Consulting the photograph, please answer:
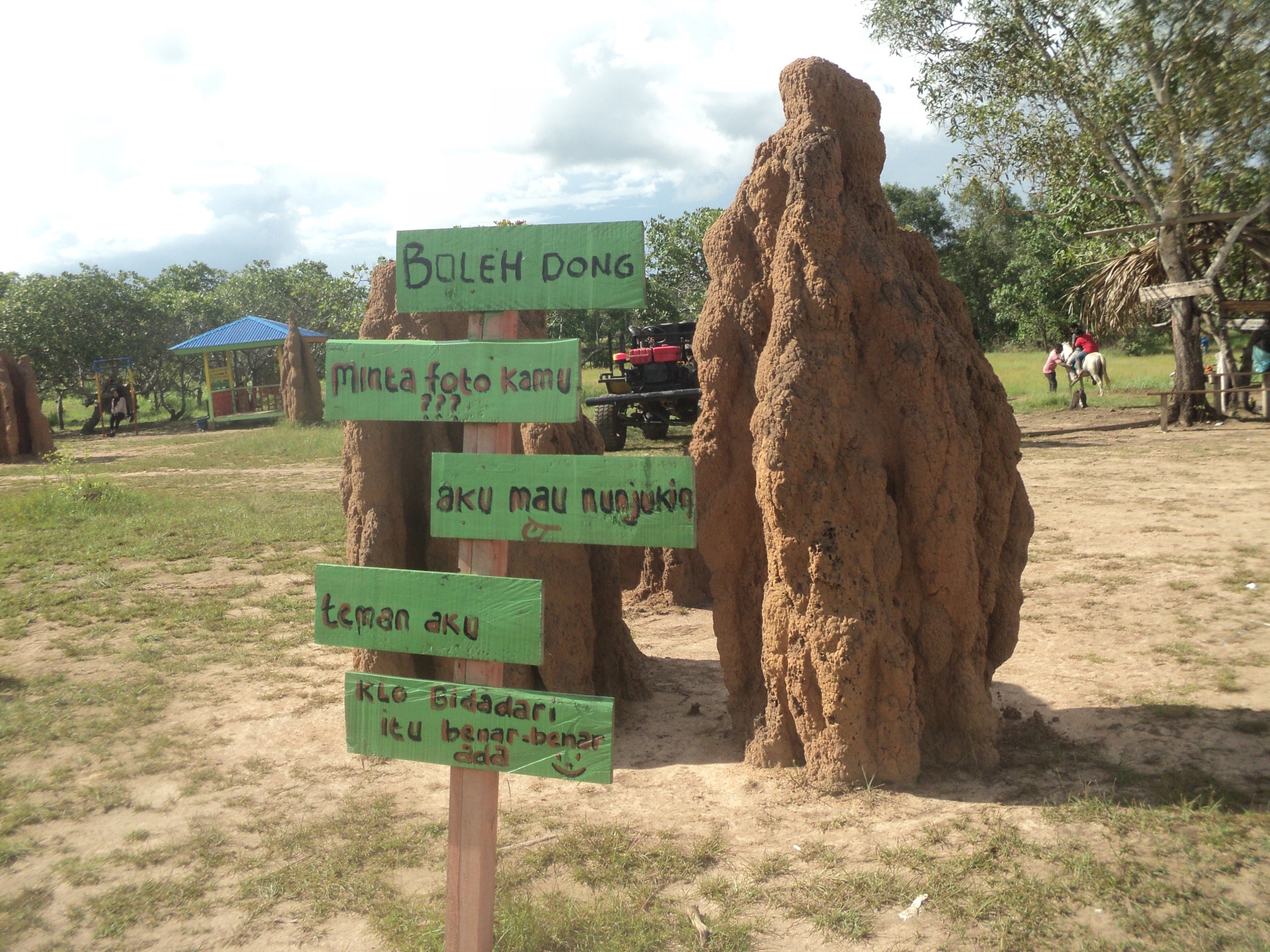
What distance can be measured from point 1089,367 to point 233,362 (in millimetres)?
25617

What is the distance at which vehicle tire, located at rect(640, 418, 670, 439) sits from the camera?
58.5 feet

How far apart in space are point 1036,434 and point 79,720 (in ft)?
51.0

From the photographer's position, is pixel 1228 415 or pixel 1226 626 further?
pixel 1228 415

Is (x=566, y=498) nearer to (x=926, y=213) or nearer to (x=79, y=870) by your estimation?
(x=79, y=870)

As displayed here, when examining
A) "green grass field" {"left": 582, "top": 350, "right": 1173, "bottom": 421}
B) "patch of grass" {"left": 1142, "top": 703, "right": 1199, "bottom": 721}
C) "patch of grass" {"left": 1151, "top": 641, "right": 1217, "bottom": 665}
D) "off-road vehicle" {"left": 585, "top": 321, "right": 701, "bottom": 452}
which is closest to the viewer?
"patch of grass" {"left": 1142, "top": 703, "right": 1199, "bottom": 721}

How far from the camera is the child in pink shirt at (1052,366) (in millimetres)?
21828

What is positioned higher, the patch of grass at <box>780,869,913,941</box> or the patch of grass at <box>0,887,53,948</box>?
the patch of grass at <box>780,869,913,941</box>

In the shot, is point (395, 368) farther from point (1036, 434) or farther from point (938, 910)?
point (1036, 434)

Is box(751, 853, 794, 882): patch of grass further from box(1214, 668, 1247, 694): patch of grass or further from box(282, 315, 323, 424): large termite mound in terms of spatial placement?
box(282, 315, 323, 424): large termite mound

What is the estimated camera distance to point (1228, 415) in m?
17.2

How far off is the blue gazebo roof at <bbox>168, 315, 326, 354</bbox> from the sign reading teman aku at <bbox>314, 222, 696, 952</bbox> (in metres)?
26.0

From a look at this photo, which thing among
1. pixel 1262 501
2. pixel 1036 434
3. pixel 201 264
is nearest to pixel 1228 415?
pixel 1036 434

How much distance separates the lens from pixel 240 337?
93.4 feet

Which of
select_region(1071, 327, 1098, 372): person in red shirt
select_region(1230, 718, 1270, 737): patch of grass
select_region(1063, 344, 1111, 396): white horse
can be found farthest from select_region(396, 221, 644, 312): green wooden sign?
select_region(1071, 327, 1098, 372): person in red shirt
